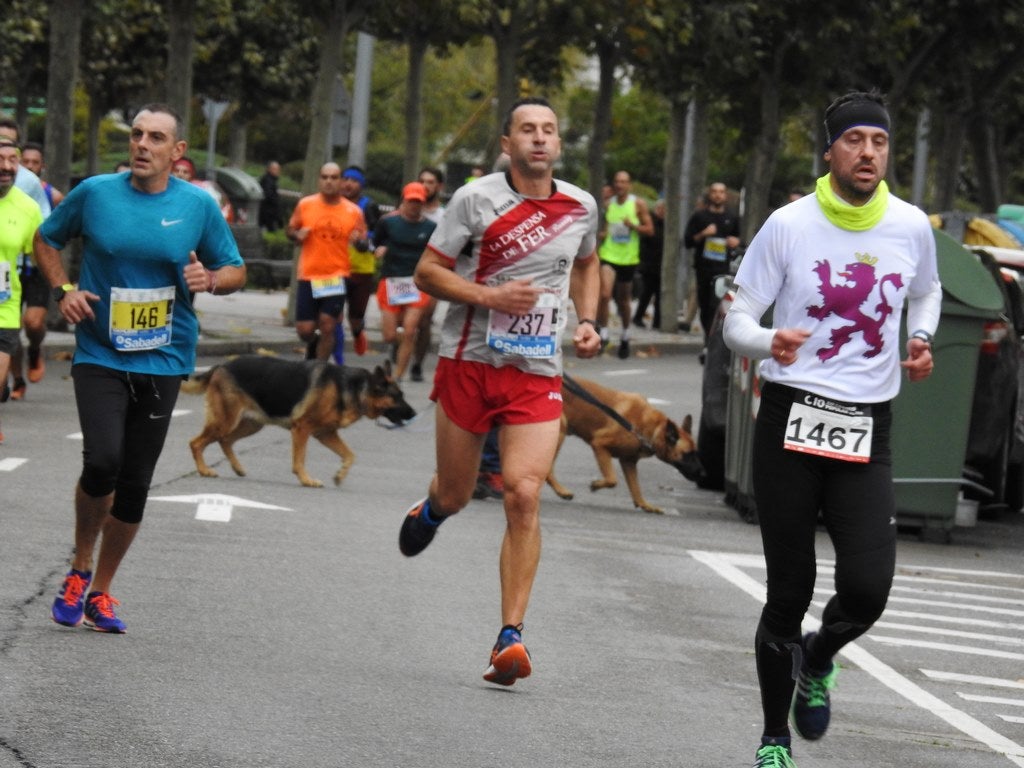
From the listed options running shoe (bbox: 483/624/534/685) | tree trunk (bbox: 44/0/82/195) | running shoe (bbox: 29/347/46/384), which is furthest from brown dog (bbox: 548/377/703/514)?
tree trunk (bbox: 44/0/82/195)

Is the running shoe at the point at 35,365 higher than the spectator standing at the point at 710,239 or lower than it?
lower

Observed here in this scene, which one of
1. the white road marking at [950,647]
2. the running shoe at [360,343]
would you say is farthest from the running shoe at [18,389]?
the white road marking at [950,647]


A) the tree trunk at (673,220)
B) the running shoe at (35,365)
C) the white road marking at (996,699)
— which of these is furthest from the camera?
the tree trunk at (673,220)

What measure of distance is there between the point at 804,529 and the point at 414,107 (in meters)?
26.9

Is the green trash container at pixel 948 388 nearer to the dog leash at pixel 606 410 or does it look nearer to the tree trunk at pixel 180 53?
the dog leash at pixel 606 410

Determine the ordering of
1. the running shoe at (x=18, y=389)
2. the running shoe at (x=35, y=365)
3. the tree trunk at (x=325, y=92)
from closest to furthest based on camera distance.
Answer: the running shoe at (x=18, y=389) → the running shoe at (x=35, y=365) → the tree trunk at (x=325, y=92)

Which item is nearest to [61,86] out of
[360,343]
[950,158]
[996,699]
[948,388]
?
[360,343]

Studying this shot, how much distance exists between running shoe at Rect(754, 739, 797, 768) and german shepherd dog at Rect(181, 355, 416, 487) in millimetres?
7622

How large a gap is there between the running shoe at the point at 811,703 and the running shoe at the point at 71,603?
2.66 metres

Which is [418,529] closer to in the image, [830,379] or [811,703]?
[811,703]

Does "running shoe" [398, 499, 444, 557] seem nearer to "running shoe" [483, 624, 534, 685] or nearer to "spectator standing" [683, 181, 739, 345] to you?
"running shoe" [483, 624, 534, 685]

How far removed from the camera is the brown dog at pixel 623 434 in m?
14.1

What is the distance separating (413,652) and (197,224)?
1.70 meters

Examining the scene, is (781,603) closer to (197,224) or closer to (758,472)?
(758,472)
